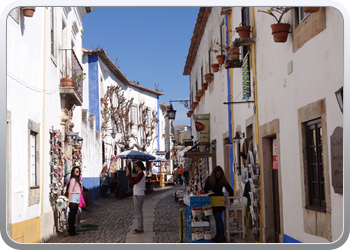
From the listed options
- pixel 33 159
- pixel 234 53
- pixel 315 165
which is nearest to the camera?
pixel 315 165

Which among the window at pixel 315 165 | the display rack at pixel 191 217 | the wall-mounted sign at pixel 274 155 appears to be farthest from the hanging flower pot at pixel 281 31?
the display rack at pixel 191 217

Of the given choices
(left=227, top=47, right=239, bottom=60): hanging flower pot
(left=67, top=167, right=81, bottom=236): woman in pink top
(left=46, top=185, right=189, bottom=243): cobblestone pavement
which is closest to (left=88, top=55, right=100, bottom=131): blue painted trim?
(left=46, top=185, right=189, bottom=243): cobblestone pavement

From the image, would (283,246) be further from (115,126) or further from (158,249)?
(115,126)

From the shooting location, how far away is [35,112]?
8648 millimetres

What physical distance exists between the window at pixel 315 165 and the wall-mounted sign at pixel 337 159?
0.63 metres

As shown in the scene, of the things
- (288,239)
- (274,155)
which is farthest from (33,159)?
(288,239)

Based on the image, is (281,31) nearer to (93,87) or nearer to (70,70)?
(70,70)

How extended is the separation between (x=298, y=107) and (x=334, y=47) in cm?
146

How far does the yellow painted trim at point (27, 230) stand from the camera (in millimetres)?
5634

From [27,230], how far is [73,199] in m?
3.02

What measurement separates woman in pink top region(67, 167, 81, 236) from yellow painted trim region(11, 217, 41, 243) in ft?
4.46

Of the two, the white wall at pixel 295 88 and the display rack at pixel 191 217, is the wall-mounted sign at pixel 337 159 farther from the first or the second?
the display rack at pixel 191 217

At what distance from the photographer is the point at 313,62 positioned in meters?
5.38
